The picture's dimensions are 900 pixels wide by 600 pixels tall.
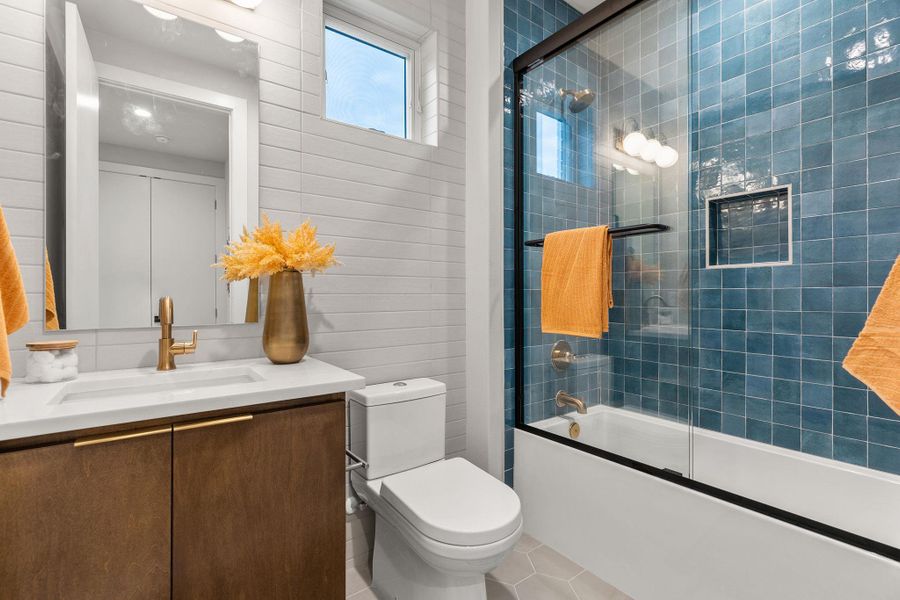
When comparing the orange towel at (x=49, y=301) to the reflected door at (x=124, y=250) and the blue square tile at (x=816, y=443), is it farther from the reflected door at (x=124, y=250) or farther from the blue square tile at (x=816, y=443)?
the blue square tile at (x=816, y=443)

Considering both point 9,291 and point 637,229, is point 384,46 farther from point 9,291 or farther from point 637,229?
point 9,291

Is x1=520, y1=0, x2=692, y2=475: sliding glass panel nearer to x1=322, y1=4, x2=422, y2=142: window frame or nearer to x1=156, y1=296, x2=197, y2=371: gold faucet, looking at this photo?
x1=322, y1=4, x2=422, y2=142: window frame

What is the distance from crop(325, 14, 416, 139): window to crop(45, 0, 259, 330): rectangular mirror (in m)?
0.42

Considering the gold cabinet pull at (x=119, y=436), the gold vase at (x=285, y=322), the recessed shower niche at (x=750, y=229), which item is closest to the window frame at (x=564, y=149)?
the recessed shower niche at (x=750, y=229)

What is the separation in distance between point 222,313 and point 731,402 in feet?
7.35

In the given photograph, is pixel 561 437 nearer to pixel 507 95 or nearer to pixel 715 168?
pixel 715 168

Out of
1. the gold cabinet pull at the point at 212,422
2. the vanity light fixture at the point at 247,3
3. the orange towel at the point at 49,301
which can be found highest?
the vanity light fixture at the point at 247,3

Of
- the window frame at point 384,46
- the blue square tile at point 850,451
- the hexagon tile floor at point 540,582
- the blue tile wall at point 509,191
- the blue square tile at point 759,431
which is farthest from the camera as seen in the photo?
the blue tile wall at point 509,191

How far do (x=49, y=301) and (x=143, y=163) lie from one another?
0.49 meters

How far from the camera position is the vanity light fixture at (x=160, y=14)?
4.45ft

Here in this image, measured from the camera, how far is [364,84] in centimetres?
196

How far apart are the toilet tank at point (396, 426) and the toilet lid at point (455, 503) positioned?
0.23ft

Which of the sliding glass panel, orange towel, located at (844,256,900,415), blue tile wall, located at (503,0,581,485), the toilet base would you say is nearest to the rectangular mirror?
the toilet base

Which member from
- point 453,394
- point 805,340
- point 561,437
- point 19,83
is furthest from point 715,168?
point 19,83
